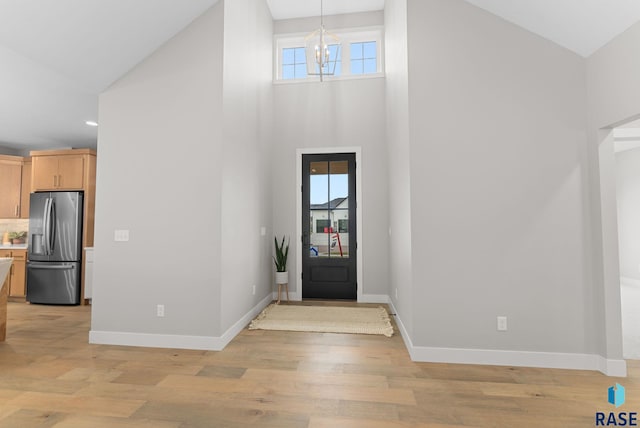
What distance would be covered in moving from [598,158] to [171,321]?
151 inches

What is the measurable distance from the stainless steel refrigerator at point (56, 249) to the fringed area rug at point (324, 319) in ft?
9.58

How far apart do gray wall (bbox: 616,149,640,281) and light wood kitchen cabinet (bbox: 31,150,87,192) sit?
368 inches

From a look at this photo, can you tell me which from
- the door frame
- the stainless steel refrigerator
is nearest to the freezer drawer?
the stainless steel refrigerator

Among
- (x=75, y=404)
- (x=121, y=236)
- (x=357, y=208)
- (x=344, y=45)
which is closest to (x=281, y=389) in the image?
(x=75, y=404)

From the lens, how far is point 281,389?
7.30 feet

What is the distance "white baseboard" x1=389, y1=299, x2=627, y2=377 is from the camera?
2.44m

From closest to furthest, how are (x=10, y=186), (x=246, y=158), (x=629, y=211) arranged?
(x=246, y=158) < (x=10, y=186) < (x=629, y=211)

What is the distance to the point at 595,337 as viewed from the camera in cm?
253

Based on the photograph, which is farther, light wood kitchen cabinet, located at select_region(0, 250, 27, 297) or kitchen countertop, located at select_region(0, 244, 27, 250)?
kitchen countertop, located at select_region(0, 244, 27, 250)

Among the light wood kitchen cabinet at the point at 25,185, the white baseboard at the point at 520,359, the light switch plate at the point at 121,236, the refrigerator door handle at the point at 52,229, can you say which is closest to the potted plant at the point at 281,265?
the light switch plate at the point at 121,236

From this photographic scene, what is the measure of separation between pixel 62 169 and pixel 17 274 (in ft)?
5.85

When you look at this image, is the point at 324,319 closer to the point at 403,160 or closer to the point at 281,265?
the point at 281,265

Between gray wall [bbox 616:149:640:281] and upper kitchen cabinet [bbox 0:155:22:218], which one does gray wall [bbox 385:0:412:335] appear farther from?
upper kitchen cabinet [bbox 0:155:22:218]

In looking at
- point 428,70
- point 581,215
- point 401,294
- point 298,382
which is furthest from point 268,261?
point 581,215
